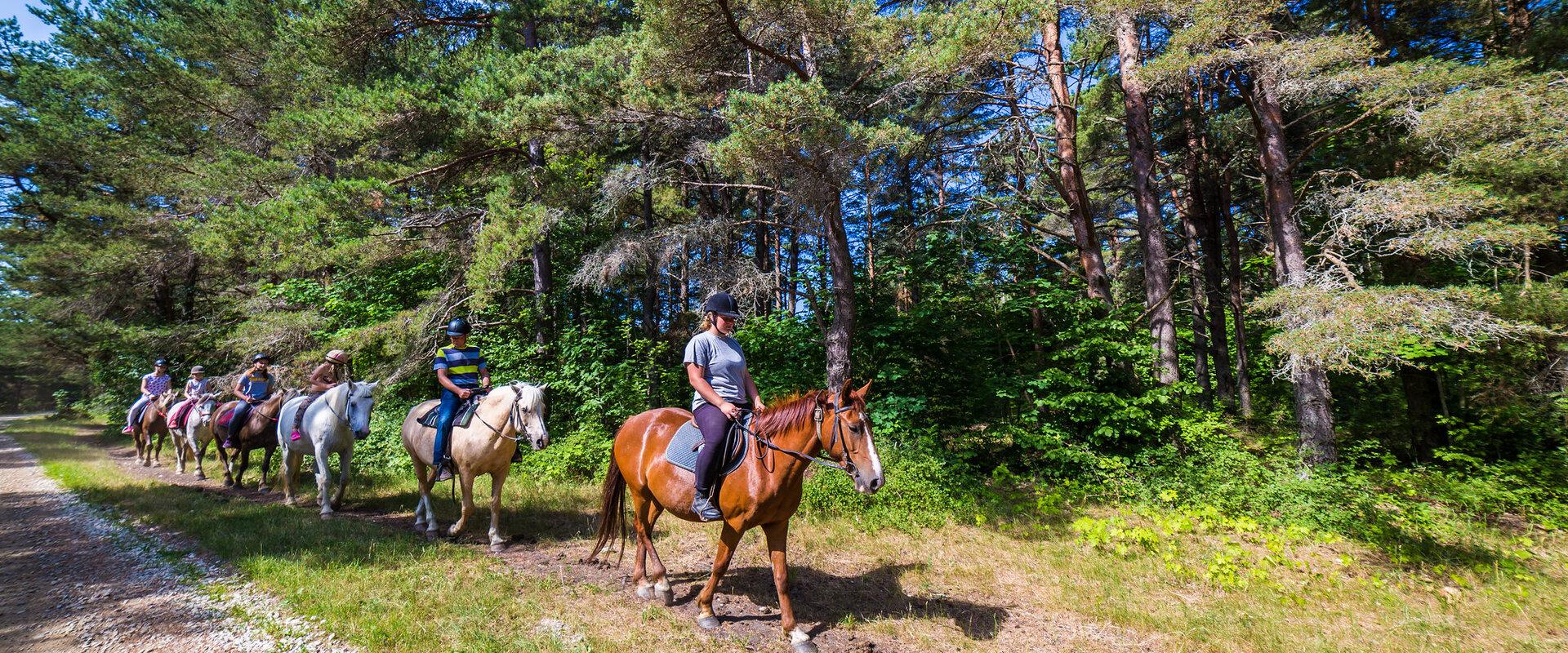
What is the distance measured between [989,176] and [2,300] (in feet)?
122

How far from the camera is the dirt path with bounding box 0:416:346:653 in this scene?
3.62 meters

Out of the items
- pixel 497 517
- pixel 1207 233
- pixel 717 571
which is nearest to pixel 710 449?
pixel 717 571

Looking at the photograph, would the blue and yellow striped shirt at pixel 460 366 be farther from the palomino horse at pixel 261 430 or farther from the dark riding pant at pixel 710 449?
the palomino horse at pixel 261 430

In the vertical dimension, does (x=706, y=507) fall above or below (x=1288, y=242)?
below

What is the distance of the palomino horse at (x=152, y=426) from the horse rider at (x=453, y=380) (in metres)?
10.1

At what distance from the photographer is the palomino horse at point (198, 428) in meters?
10.2

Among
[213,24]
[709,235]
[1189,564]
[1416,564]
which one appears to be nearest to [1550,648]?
[1416,564]

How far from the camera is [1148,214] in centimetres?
952

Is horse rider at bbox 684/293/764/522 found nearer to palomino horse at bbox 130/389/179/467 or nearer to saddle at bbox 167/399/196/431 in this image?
saddle at bbox 167/399/196/431

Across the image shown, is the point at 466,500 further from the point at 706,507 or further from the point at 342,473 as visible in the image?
the point at 706,507

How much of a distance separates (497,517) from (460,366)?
5.97 feet

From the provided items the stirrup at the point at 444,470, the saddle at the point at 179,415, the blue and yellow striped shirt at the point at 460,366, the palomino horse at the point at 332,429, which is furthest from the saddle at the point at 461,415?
the saddle at the point at 179,415

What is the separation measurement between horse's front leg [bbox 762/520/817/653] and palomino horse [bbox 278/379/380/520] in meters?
5.88

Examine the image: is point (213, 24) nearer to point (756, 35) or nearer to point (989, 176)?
point (756, 35)
